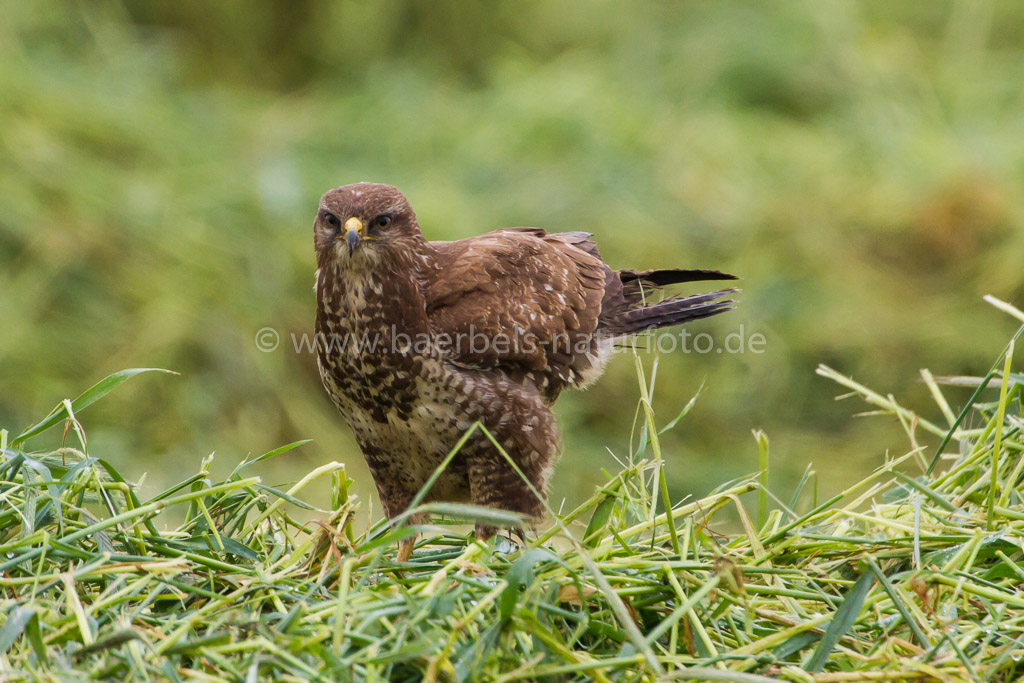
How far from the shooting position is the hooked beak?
2.54 meters

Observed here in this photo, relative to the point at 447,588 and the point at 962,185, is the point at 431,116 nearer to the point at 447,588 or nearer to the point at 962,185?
the point at 962,185

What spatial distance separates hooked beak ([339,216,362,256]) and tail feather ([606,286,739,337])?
0.94 m

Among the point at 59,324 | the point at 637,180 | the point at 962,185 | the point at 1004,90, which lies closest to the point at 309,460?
the point at 59,324

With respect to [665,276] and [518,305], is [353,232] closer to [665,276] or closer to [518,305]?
[518,305]

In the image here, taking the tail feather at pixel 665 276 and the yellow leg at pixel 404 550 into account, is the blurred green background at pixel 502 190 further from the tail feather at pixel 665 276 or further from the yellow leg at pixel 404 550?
the yellow leg at pixel 404 550

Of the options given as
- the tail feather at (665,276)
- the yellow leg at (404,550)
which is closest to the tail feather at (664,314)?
the tail feather at (665,276)

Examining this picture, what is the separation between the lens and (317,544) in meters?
1.95

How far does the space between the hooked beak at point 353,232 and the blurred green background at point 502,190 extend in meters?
1.89

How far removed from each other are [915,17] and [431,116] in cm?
339

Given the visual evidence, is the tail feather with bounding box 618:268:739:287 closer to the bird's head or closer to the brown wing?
the brown wing

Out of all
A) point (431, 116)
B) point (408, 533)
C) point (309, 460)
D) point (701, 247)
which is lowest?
point (309, 460)

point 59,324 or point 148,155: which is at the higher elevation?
point 148,155

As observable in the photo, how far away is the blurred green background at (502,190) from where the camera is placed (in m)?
4.65

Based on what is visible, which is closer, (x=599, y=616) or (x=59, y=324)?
(x=599, y=616)
